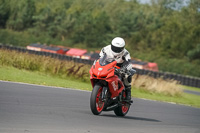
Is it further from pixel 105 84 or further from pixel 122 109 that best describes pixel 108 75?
pixel 122 109

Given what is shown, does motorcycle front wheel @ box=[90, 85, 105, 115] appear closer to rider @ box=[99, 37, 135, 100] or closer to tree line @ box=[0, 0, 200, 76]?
rider @ box=[99, 37, 135, 100]

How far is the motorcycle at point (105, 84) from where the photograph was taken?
927 centimetres

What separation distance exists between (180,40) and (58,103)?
214 ft

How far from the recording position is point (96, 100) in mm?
9375

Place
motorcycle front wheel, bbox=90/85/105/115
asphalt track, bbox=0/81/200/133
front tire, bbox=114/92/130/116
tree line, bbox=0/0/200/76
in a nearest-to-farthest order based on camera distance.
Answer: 1. asphalt track, bbox=0/81/200/133
2. motorcycle front wheel, bbox=90/85/105/115
3. front tire, bbox=114/92/130/116
4. tree line, bbox=0/0/200/76

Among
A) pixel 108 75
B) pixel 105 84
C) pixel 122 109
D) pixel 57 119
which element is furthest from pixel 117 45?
pixel 57 119

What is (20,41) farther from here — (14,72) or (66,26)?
(14,72)

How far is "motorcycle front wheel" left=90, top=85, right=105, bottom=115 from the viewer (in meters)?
9.20

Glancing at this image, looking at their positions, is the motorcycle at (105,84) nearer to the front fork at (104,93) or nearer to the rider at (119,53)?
the front fork at (104,93)

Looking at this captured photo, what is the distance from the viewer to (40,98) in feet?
35.7

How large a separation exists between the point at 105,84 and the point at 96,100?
0.39 metres

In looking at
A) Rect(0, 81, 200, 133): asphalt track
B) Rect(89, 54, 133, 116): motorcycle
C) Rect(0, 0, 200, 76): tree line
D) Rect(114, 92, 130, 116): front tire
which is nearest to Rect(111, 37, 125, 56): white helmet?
Rect(89, 54, 133, 116): motorcycle

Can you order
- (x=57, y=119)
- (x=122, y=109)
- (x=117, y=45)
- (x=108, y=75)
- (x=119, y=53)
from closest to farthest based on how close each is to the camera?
(x=57, y=119)
(x=108, y=75)
(x=117, y=45)
(x=119, y=53)
(x=122, y=109)

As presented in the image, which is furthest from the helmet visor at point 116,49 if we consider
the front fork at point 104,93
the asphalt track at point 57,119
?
the asphalt track at point 57,119
